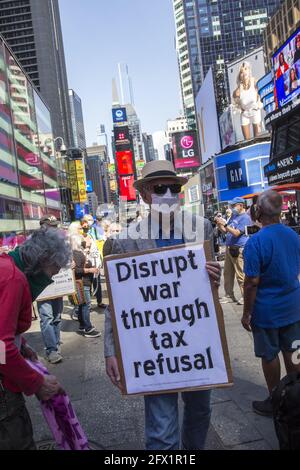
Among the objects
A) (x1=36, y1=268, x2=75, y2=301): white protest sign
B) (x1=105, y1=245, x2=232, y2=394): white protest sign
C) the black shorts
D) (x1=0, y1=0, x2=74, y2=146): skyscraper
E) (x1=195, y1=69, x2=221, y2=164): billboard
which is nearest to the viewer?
(x1=105, y1=245, x2=232, y2=394): white protest sign

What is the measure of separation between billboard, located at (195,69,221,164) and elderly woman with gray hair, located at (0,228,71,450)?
2373 inches

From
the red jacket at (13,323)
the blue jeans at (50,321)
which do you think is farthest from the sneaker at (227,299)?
the red jacket at (13,323)

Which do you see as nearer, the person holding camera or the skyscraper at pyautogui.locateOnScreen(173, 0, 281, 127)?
the person holding camera

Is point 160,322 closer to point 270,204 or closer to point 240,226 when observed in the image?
point 270,204

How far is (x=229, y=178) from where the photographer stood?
5616cm

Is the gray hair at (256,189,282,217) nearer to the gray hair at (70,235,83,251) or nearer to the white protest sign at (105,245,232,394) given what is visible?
the white protest sign at (105,245,232,394)

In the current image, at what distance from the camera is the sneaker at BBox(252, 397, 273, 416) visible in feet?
12.1

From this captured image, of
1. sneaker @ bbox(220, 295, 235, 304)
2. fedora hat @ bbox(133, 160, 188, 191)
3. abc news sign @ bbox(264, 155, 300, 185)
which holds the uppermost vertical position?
abc news sign @ bbox(264, 155, 300, 185)

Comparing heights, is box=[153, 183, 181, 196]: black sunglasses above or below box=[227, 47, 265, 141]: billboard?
below

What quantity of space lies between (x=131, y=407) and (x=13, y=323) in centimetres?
225

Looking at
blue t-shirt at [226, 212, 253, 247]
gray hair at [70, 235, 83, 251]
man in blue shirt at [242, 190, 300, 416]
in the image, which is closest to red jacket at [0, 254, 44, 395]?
man in blue shirt at [242, 190, 300, 416]

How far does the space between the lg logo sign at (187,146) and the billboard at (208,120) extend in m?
13.1
